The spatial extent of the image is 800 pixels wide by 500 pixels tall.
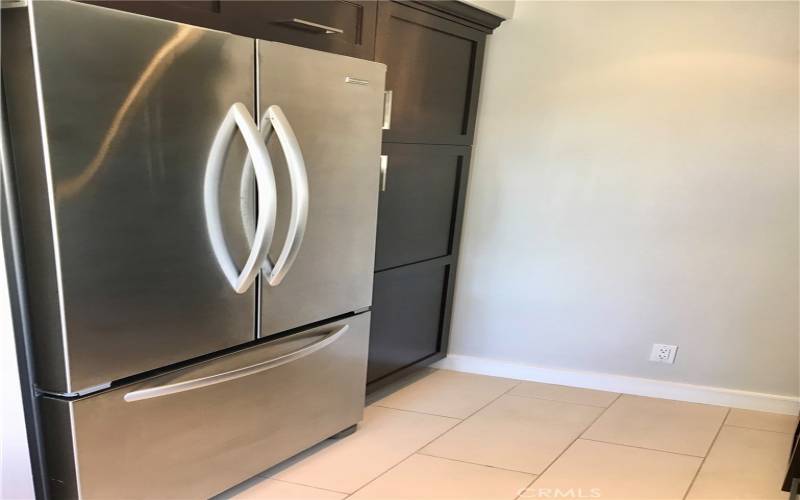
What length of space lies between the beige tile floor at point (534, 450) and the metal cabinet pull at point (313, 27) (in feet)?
4.49

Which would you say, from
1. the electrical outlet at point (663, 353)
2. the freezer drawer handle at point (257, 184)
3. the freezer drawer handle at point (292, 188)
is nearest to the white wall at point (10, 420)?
the freezer drawer handle at point (257, 184)

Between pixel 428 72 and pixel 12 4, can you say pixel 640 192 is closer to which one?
pixel 428 72

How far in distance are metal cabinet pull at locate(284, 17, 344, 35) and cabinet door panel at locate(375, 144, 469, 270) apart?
50cm

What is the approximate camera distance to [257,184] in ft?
5.41

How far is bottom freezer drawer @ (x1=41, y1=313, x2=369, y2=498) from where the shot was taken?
1424 millimetres

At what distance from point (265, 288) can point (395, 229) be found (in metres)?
0.80

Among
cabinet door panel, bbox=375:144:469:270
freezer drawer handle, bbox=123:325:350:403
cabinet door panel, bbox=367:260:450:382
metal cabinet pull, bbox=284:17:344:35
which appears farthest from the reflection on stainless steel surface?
cabinet door panel, bbox=367:260:450:382

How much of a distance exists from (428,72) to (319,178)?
833 millimetres

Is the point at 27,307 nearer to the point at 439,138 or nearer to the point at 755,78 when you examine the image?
the point at 439,138

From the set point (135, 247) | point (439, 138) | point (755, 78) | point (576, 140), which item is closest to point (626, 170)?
point (576, 140)

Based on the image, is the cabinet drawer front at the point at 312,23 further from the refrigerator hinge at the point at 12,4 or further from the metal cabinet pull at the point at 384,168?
the refrigerator hinge at the point at 12,4

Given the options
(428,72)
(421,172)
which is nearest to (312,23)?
(428,72)

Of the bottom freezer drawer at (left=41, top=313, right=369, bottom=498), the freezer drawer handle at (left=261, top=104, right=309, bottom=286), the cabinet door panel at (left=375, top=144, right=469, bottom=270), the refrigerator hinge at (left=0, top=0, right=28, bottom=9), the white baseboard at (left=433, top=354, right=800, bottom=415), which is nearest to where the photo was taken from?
the refrigerator hinge at (left=0, top=0, right=28, bottom=9)

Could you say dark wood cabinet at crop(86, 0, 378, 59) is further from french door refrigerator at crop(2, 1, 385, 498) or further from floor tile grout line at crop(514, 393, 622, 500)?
floor tile grout line at crop(514, 393, 622, 500)
